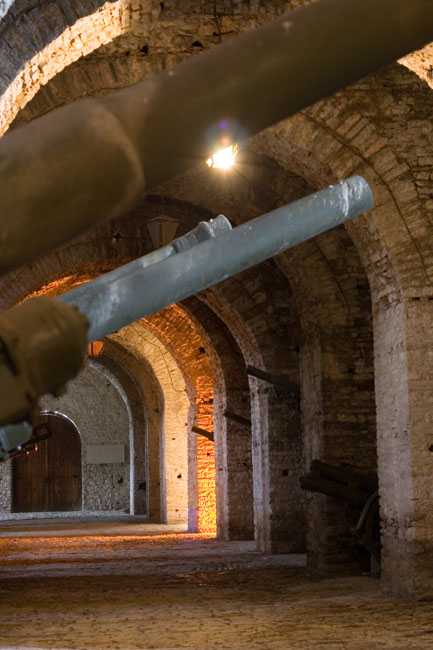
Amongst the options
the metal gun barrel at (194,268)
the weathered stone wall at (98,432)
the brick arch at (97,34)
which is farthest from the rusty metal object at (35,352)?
the weathered stone wall at (98,432)

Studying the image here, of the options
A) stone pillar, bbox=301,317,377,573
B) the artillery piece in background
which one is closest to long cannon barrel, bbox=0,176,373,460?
the artillery piece in background

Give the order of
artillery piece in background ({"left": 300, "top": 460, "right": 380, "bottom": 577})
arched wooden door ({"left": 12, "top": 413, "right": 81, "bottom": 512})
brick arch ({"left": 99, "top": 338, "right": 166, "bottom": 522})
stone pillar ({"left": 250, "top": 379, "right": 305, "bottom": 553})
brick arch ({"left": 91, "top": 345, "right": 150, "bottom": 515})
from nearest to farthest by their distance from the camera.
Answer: artillery piece in background ({"left": 300, "top": 460, "right": 380, "bottom": 577}), stone pillar ({"left": 250, "top": 379, "right": 305, "bottom": 553}), brick arch ({"left": 99, "top": 338, "right": 166, "bottom": 522}), brick arch ({"left": 91, "top": 345, "right": 150, "bottom": 515}), arched wooden door ({"left": 12, "top": 413, "right": 81, "bottom": 512})

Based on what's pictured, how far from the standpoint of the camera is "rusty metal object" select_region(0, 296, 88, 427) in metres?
2.03

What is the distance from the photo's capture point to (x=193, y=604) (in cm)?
836

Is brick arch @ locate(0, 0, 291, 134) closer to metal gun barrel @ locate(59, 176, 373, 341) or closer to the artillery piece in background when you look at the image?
the artillery piece in background

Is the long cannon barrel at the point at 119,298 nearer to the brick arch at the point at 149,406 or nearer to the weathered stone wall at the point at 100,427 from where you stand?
the brick arch at the point at 149,406

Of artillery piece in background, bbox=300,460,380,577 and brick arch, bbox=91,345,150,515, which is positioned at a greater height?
brick arch, bbox=91,345,150,515

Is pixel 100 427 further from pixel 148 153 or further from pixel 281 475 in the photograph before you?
pixel 148 153

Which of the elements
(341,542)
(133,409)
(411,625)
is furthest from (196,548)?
(133,409)

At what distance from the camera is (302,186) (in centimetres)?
1045

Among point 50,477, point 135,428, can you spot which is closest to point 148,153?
point 135,428

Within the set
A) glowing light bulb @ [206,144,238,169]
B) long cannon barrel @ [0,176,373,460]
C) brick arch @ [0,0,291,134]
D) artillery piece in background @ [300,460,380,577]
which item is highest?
brick arch @ [0,0,291,134]

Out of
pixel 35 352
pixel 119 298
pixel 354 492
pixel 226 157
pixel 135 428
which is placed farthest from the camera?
pixel 135 428

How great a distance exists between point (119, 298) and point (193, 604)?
→ 634 cm
